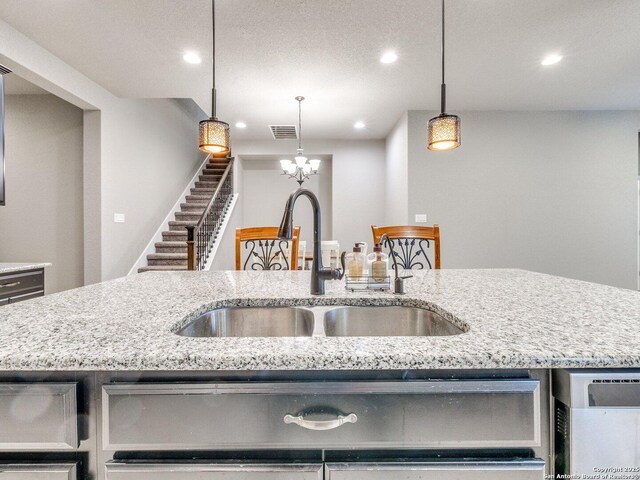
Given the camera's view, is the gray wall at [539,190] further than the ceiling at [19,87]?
Yes

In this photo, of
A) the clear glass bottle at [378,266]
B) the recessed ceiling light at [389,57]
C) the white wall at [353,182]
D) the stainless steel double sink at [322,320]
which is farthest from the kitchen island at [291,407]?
the white wall at [353,182]

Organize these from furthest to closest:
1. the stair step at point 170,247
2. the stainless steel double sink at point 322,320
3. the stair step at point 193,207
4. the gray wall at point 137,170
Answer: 1. the stair step at point 193,207
2. the stair step at point 170,247
3. the gray wall at point 137,170
4. the stainless steel double sink at point 322,320

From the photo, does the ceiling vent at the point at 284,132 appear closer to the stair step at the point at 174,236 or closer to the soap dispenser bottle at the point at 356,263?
the stair step at the point at 174,236

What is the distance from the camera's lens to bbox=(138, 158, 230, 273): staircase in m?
4.84

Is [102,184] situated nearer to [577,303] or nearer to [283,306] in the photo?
[283,306]

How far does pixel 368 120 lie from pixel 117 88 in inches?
129

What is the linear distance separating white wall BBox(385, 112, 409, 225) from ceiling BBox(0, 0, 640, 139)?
53cm

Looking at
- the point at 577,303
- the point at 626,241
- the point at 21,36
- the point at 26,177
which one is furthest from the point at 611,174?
the point at 26,177

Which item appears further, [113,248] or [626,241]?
[626,241]

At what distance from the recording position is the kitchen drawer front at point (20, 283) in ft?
7.49

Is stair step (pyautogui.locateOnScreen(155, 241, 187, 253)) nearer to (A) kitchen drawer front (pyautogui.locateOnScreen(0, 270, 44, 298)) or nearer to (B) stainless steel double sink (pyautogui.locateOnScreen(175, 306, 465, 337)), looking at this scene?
(A) kitchen drawer front (pyautogui.locateOnScreen(0, 270, 44, 298))

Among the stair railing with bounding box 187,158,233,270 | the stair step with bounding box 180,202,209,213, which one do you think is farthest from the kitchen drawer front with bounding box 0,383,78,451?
the stair step with bounding box 180,202,209,213

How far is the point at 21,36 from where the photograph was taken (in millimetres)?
2807

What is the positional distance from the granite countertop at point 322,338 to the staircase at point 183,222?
386 centimetres
